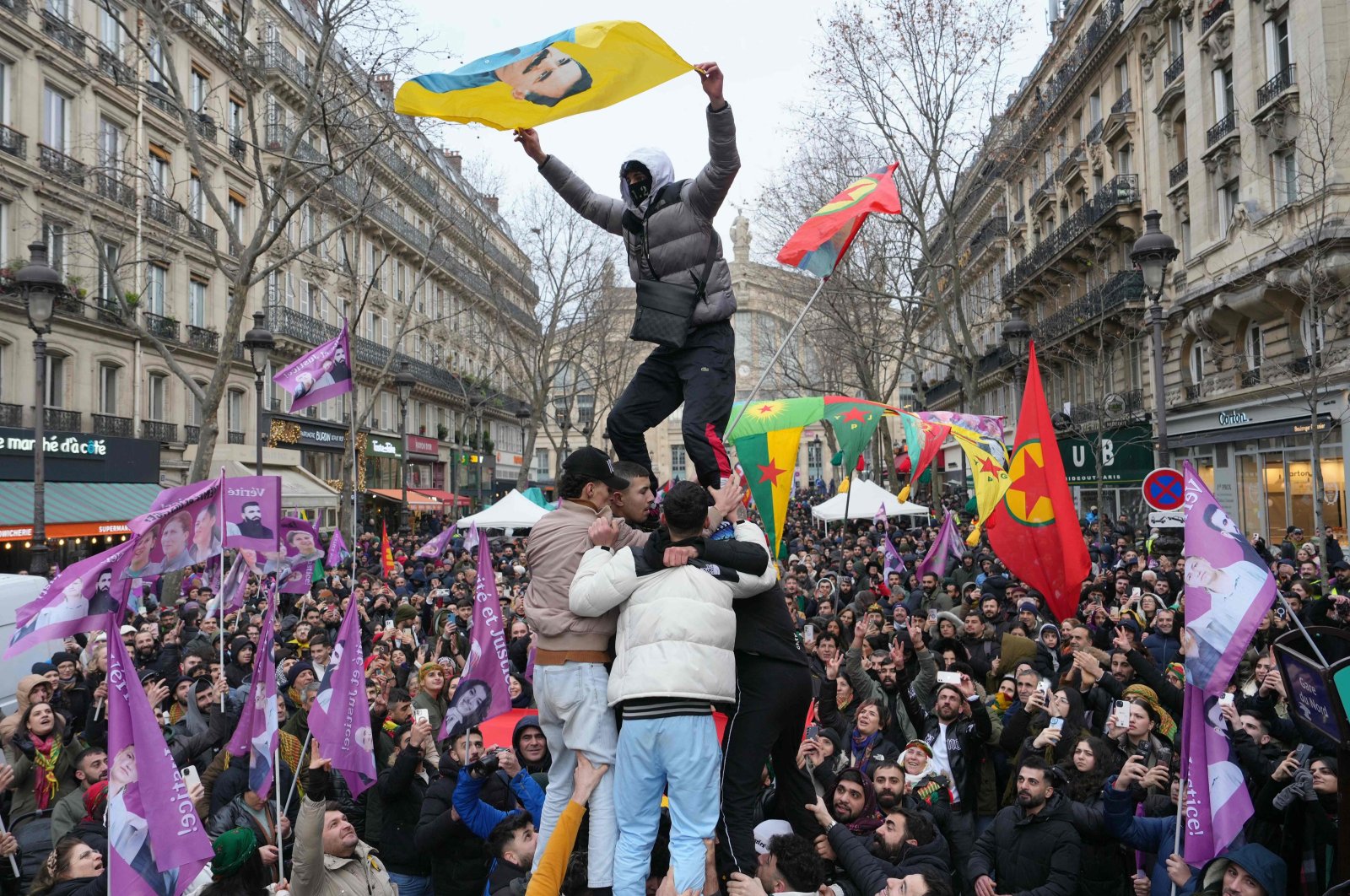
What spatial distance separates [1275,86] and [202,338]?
2735 cm

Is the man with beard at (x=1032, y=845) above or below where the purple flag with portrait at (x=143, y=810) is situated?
below

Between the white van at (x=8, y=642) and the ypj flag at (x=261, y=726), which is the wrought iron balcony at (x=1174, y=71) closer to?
the white van at (x=8, y=642)

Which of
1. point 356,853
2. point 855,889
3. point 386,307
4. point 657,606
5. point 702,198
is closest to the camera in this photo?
point 657,606

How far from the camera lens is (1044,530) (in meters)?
8.60

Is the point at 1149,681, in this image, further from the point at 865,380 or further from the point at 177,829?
the point at 865,380

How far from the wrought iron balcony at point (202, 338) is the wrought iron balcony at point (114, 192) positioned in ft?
13.0

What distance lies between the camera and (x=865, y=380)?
34625mm

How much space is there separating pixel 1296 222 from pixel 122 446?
84.7 feet

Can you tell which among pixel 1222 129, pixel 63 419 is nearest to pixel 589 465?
pixel 63 419

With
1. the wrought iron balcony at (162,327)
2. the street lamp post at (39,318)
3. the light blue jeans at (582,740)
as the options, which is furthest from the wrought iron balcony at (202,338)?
the light blue jeans at (582,740)

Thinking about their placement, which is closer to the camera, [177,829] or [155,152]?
[177,829]

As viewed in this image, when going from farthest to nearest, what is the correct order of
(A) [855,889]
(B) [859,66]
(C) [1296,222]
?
(B) [859,66], (C) [1296,222], (A) [855,889]

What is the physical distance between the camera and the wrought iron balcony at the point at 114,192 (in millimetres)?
24878

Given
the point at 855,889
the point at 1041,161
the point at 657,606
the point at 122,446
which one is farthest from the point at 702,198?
the point at 1041,161
